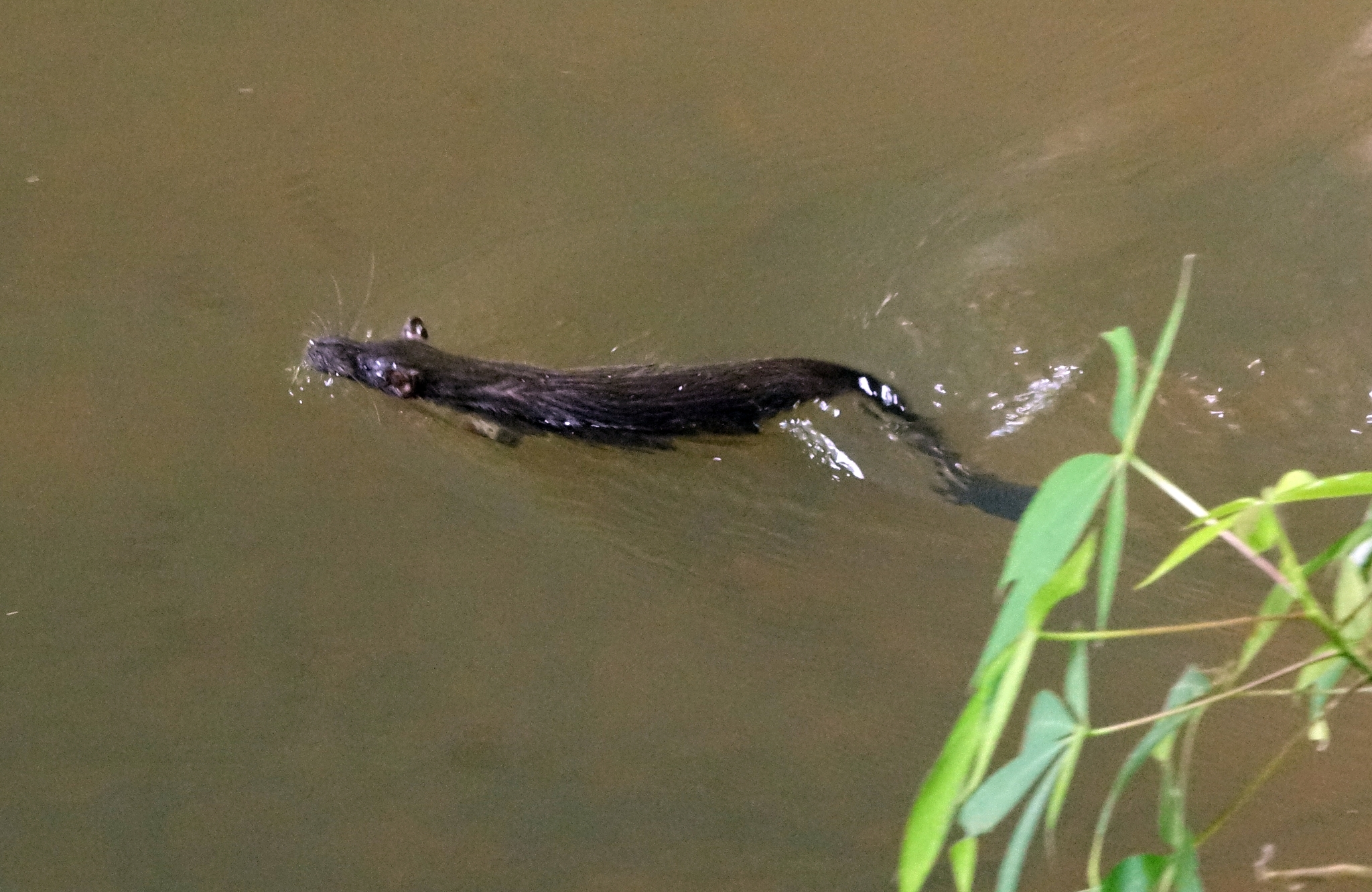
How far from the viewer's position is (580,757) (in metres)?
2.39

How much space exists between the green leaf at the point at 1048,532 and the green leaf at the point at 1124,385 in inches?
2.8

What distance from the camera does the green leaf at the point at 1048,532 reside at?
0.85 m

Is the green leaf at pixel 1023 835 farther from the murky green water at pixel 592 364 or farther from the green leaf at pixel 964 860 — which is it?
the murky green water at pixel 592 364

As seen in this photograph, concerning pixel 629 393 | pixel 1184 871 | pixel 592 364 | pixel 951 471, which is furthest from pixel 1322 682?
pixel 592 364

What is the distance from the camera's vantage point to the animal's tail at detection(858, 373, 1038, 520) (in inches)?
106

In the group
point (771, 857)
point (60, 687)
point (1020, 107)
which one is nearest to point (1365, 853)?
point (771, 857)

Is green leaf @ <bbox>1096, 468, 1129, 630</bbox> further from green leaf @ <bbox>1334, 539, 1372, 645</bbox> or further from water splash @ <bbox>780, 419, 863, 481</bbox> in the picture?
water splash @ <bbox>780, 419, 863, 481</bbox>

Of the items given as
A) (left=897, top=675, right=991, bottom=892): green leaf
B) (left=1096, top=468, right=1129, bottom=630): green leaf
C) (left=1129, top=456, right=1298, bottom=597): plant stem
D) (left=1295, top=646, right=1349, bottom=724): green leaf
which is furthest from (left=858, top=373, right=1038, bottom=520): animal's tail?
(left=897, top=675, right=991, bottom=892): green leaf

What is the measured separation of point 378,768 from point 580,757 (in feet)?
1.30

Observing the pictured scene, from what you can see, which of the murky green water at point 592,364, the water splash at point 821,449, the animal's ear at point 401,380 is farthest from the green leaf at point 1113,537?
the animal's ear at point 401,380

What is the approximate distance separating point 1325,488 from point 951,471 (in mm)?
1877

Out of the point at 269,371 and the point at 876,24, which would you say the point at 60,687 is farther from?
the point at 876,24

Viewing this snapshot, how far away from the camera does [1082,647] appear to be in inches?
39.0

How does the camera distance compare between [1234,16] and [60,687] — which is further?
[1234,16]
